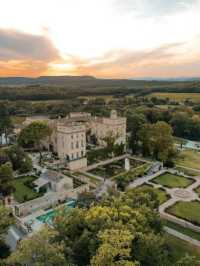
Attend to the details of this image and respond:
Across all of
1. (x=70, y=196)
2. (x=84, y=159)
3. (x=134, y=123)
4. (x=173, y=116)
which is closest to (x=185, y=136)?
(x=173, y=116)

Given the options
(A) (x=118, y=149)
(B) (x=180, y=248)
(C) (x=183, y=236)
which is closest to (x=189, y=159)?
(A) (x=118, y=149)

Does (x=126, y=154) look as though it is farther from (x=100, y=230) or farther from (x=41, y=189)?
(x=100, y=230)

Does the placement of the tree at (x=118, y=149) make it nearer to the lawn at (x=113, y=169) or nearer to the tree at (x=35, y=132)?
the lawn at (x=113, y=169)

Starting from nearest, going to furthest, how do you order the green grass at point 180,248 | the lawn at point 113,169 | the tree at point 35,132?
the green grass at point 180,248, the lawn at point 113,169, the tree at point 35,132

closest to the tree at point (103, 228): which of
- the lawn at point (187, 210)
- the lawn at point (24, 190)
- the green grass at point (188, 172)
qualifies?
the lawn at point (187, 210)

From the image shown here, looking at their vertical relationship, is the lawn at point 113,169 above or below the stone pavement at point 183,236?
above

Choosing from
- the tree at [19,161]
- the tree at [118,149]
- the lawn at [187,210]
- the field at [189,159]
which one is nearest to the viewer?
the lawn at [187,210]
